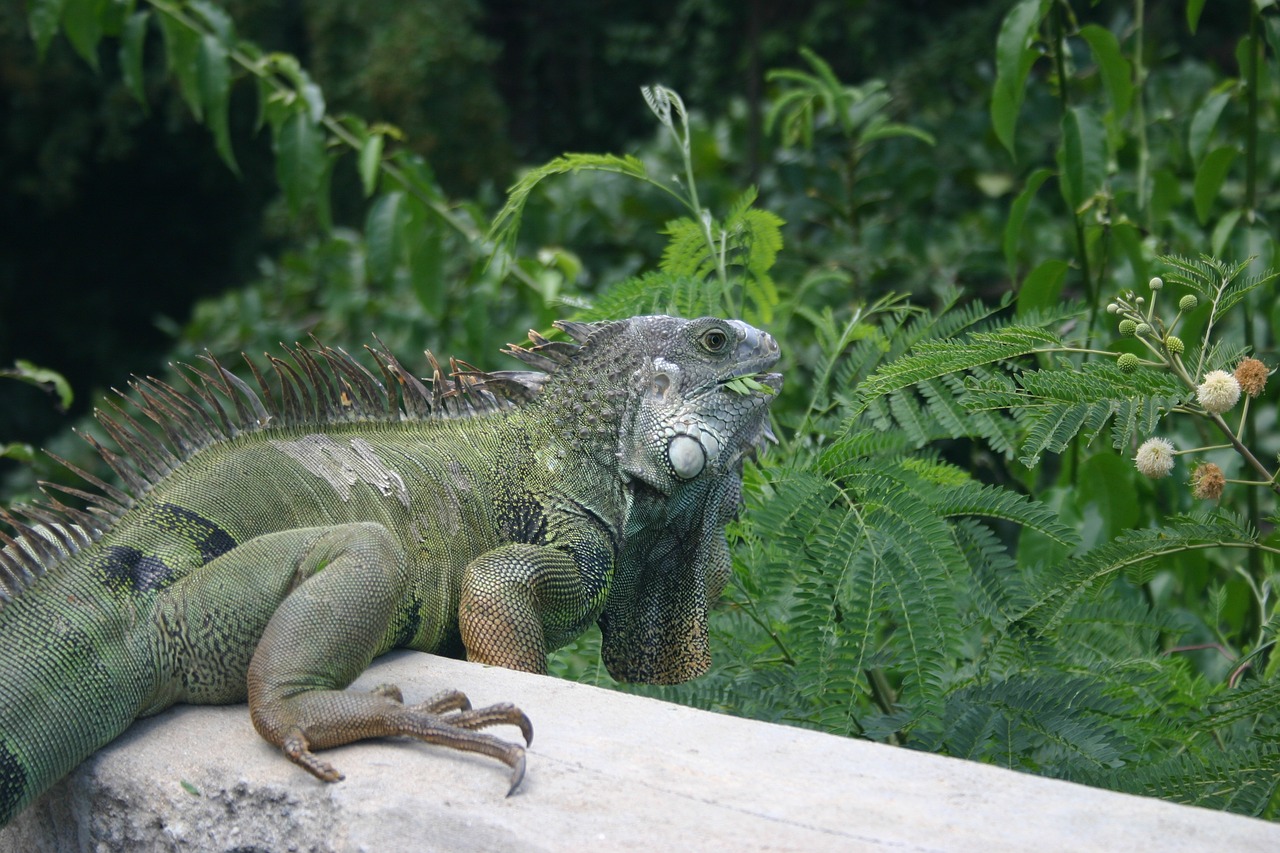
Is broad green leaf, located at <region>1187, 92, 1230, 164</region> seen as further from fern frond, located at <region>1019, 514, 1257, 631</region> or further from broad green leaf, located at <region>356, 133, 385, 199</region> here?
broad green leaf, located at <region>356, 133, 385, 199</region>

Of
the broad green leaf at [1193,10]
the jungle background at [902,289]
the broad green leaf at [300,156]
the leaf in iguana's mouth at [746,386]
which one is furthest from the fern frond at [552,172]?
the broad green leaf at [1193,10]

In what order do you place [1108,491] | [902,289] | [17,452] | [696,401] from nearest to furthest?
1. [696,401]
2. [1108,491]
3. [17,452]
4. [902,289]

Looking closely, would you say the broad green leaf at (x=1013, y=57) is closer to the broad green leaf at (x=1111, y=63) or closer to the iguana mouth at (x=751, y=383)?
the broad green leaf at (x=1111, y=63)

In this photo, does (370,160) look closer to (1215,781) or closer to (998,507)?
(998,507)

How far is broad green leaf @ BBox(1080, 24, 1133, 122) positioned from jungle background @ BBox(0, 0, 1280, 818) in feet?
0.04

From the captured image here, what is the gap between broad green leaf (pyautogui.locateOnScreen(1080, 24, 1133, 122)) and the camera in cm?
283

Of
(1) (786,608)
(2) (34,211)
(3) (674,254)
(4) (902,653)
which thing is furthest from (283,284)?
(4) (902,653)

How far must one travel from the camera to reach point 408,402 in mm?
2508

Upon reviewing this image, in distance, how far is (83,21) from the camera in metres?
3.70

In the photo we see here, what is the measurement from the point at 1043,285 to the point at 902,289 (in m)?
2.66

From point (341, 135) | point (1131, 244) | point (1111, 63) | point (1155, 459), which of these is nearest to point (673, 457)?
point (1155, 459)

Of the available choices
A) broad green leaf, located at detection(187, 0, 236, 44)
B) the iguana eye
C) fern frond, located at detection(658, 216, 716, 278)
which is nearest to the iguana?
the iguana eye

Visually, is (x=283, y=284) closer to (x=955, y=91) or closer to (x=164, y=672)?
(x=955, y=91)

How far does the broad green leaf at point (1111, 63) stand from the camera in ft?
9.29
